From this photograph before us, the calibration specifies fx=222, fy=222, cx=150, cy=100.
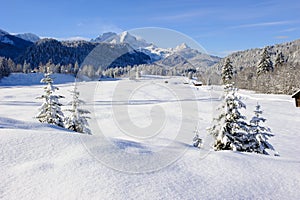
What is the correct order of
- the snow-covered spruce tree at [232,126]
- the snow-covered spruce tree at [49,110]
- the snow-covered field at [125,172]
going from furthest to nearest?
the snow-covered spruce tree at [49,110] → the snow-covered spruce tree at [232,126] → the snow-covered field at [125,172]

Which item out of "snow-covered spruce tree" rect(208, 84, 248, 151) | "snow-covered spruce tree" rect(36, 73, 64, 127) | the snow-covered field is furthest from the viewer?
"snow-covered spruce tree" rect(36, 73, 64, 127)

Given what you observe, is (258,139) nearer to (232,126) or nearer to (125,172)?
(232,126)

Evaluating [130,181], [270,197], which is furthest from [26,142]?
[270,197]

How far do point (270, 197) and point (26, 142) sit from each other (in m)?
5.02

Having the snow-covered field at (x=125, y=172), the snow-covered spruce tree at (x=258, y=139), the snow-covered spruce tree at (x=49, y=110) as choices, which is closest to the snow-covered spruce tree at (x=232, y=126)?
the snow-covered spruce tree at (x=258, y=139)

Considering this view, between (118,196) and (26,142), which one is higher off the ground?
(26,142)

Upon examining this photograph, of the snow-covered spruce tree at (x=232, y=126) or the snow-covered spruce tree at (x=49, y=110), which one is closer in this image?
the snow-covered spruce tree at (x=232, y=126)

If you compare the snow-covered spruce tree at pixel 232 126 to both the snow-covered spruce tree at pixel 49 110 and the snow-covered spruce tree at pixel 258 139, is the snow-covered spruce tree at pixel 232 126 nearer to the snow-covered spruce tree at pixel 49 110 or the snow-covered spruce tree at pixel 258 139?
the snow-covered spruce tree at pixel 258 139

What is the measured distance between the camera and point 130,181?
3768 mm

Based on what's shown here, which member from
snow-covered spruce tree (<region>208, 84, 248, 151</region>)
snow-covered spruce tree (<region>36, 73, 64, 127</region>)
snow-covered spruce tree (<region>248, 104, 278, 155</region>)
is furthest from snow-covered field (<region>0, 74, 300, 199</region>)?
snow-covered spruce tree (<region>36, 73, 64, 127</region>)

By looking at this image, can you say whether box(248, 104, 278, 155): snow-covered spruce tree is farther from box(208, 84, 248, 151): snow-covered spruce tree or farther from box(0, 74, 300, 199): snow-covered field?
box(0, 74, 300, 199): snow-covered field

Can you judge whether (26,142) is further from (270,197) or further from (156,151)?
(270,197)

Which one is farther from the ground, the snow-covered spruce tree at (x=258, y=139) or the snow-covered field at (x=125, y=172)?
the snow-covered field at (x=125, y=172)

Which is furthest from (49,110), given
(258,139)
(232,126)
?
(258,139)
